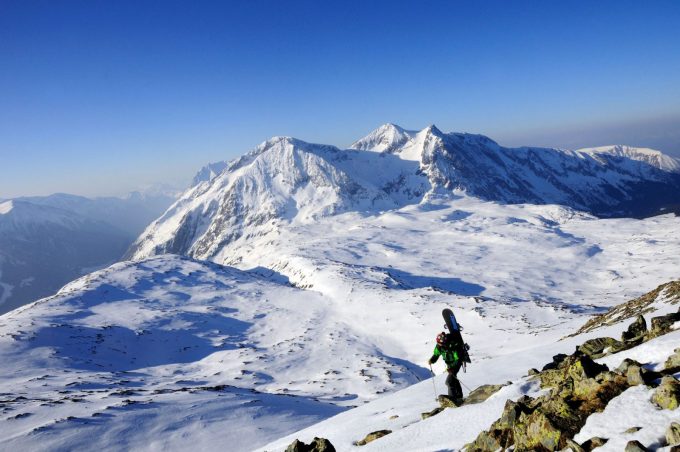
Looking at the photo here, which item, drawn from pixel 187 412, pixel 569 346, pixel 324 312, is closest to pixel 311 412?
pixel 187 412

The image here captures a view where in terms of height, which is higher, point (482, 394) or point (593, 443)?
point (593, 443)

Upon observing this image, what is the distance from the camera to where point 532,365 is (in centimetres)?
1878

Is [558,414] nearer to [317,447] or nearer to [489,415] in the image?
[489,415]

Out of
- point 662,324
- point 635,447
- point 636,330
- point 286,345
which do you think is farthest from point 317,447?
point 286,345

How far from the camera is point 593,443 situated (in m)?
6.91

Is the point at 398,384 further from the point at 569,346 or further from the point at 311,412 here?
the point at 569,346

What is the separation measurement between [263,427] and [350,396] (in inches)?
1317

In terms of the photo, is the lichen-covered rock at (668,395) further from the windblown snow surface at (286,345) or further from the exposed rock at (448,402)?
the exposed rock at (448,402)

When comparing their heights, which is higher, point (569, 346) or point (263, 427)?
point (569, 346)

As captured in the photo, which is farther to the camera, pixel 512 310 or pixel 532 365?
pixel 512 310

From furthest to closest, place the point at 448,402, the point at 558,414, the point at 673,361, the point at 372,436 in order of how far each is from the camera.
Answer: the point at 448,402
the point at 372,436
the point at 673,361
the point at 558,414

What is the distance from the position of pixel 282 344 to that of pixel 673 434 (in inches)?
4094

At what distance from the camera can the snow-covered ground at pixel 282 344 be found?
121 ft

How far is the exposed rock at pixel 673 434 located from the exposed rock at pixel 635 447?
375 millimetres
